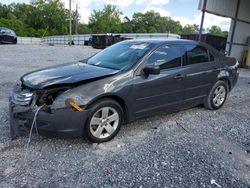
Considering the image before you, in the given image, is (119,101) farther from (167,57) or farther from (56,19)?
(56,19)

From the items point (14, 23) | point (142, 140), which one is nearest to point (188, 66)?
point (142, 140)

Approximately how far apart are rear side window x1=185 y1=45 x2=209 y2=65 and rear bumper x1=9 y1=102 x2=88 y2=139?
231cm

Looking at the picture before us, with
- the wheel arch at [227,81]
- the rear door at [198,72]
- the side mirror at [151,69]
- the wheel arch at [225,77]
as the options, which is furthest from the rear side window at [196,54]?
the side mirror at [151,69]

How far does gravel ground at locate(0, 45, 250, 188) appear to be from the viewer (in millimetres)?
2432

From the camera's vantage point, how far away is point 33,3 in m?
68.0

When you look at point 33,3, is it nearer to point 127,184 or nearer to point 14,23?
point 14,23

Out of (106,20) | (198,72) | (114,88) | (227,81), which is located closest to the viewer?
(114,88)

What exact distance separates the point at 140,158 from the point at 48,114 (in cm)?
132

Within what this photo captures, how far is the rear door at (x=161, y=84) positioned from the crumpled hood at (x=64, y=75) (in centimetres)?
53

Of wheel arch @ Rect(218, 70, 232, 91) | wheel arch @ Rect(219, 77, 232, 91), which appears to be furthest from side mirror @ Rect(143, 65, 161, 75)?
wheel arch @ Rect(219, 77, 232, 91)

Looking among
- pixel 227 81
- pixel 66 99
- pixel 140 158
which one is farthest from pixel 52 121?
pixel 227 81

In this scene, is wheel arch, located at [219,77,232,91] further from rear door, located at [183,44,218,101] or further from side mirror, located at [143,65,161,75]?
side mirror, located at [143,65,161,75]

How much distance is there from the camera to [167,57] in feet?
12.4

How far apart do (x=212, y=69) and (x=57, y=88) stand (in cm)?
315
